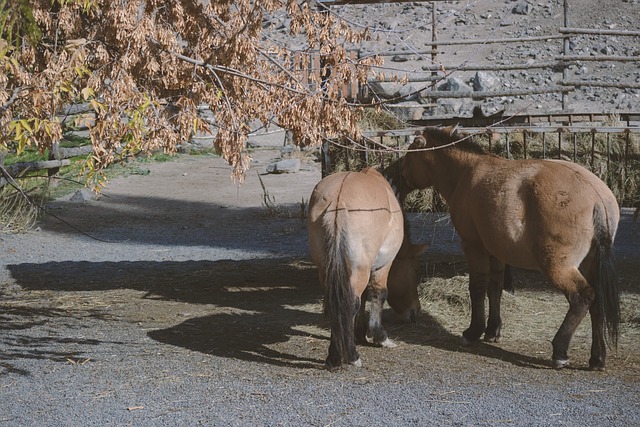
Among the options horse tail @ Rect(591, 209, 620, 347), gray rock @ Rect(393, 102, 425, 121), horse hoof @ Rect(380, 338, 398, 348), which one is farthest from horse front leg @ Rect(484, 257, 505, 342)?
gray rock @ Rect(393, 102, 425, 121)

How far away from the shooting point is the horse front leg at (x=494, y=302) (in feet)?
22.7

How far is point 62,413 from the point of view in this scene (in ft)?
16.9

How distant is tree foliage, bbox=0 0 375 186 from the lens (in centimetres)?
531

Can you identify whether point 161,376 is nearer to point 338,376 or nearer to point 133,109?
point 338,376

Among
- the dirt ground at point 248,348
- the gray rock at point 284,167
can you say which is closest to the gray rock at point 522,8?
the gray rock at point 284,167

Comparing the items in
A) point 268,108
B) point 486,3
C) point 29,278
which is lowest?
point 29,278

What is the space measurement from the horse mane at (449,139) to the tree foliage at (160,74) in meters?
1.51

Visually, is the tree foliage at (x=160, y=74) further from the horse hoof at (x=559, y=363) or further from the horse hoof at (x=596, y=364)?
the horse hoof at (x=596, y=364)

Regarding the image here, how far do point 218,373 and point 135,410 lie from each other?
882 millimetres

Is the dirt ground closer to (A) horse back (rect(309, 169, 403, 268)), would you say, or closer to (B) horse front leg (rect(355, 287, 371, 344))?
(B) horse front leg (rect(355, 287, 371, 344))

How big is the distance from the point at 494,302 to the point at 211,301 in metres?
2.90

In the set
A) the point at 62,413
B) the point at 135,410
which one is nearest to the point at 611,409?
the point at 135,410

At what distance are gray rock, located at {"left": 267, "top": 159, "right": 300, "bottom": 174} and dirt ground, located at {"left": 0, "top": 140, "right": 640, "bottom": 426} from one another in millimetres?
4914

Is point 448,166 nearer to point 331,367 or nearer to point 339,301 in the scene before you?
point 339,301
